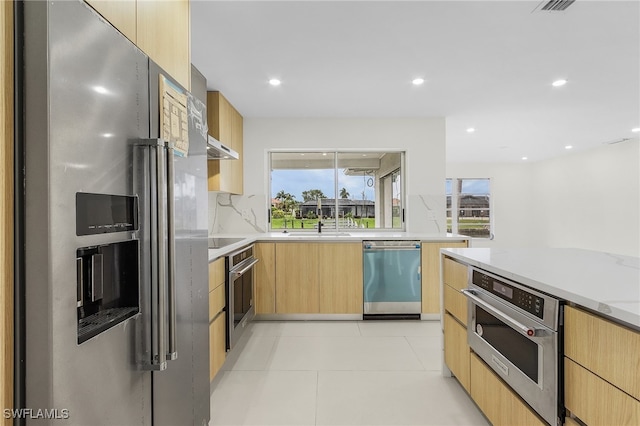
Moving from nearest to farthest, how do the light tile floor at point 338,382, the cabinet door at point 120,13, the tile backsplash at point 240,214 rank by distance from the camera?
the cabinet door at point 120,13 < the light tile floor at point 338,382 < the tile backsplash at point 240,214

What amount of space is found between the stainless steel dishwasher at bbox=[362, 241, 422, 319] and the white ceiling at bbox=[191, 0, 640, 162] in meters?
1.50

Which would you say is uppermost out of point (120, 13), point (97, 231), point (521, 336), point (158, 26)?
point (158, 26)

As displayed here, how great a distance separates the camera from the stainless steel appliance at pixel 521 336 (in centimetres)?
113

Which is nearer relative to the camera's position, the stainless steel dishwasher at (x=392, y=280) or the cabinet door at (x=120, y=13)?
the cabinet door at (x=120, y=13)

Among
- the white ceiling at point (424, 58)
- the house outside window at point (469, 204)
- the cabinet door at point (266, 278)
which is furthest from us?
the house outside window at point (469, 204)

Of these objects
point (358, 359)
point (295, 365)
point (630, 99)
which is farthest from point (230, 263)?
point (630, 99)

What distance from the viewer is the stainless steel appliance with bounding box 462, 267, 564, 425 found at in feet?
3.71

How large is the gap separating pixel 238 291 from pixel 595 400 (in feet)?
7.30

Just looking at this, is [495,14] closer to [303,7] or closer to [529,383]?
[303,7]

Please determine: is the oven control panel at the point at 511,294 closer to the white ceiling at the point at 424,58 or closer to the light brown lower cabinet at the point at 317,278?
the white ceiling at the point at 424,58

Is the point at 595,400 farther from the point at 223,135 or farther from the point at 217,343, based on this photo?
the point at 223,135

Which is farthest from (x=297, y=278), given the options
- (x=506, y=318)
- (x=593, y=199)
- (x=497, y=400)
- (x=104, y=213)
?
(x=593, y=199)

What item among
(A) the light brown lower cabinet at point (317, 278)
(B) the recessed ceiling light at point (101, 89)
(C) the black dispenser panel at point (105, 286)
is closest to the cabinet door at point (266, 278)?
(A) the light brown lower cabinet at point (317, 278)

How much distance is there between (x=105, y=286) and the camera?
0.88 metres
